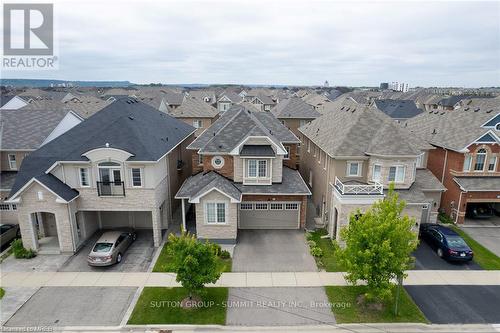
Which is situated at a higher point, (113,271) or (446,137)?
(446,137)

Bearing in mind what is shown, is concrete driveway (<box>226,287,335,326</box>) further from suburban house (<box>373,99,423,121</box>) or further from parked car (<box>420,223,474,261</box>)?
suburban house (<box>373,99,423,121</box>)

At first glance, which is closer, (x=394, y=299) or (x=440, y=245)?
(x=394, y=299)

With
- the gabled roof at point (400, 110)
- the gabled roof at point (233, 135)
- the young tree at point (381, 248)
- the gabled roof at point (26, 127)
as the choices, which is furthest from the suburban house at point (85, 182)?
the gabled roof at point (400, 110)

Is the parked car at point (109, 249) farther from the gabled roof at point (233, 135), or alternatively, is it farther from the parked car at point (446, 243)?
the parked car at point (446, 243)

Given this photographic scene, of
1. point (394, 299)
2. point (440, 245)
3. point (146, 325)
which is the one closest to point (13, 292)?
point (146, 325)

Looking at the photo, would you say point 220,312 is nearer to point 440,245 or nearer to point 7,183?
point 440,245

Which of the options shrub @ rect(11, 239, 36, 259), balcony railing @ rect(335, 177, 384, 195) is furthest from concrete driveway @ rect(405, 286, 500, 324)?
shrub @ rect(11, 239, 36, 259)

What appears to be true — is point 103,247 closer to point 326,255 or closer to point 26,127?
point 326,255
